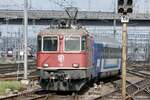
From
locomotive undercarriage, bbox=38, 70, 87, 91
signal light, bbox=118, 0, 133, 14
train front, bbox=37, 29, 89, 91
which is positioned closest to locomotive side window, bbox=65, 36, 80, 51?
train front, bbox=37, 29, 89, 91

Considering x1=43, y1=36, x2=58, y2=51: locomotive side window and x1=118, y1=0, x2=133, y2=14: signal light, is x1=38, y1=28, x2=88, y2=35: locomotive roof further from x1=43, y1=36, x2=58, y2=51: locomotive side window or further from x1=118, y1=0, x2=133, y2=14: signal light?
x1=118, y1=0, x2=133, y2=14: signal light

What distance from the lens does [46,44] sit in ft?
75.4

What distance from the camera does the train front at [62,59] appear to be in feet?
72.9

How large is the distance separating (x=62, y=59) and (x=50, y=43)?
3.26ft

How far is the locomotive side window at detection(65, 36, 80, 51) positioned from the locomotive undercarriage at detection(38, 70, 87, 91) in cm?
107

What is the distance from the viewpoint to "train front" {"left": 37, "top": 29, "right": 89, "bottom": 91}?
22.2 m

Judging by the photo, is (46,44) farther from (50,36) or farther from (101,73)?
(101,73)

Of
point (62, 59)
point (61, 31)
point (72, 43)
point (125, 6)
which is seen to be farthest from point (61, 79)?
point (125, 6)

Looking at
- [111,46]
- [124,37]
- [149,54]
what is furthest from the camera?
[149,54]

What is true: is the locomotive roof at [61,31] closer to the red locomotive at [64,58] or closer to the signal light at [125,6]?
the red locomotive at [64,58]

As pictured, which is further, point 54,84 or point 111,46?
point 111,46

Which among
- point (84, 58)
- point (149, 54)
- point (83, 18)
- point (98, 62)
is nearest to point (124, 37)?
point (84, 58)

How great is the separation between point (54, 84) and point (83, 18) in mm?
59039

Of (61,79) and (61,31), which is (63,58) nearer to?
(61,79)
